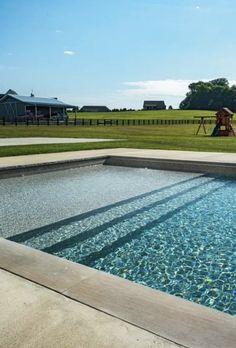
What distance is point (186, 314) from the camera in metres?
2.18

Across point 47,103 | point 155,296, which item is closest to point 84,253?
point 155,296

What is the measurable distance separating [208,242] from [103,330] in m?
2.85

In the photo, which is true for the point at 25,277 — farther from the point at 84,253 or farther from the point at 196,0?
the point at 196,0

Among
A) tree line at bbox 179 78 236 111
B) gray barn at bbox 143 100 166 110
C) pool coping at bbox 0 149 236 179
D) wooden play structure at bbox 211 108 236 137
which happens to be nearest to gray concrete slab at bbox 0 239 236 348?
pool coping at bbox 0 149 236 179

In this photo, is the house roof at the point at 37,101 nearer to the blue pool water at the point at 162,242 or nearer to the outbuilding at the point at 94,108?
the blue pool water at the point at 162,242

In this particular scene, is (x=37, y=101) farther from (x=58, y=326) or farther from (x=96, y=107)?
(x=96, y=107)

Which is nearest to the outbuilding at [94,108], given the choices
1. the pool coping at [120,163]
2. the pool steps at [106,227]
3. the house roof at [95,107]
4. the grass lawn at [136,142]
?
the house roof at [95,107]

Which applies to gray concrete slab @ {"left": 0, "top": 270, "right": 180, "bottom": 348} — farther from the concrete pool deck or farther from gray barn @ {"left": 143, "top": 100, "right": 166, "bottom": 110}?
gray barn @ {"left": 143, "top": 100, "right": 166, "bottom": 110}

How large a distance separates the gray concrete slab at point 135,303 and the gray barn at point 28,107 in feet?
135

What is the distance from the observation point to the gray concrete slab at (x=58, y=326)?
6.27 ft

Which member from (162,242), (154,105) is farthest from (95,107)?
(162,242)

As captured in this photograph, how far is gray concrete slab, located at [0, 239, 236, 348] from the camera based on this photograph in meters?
1.98

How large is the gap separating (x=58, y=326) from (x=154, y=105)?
404 feet

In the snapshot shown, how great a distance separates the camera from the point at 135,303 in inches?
90.8
